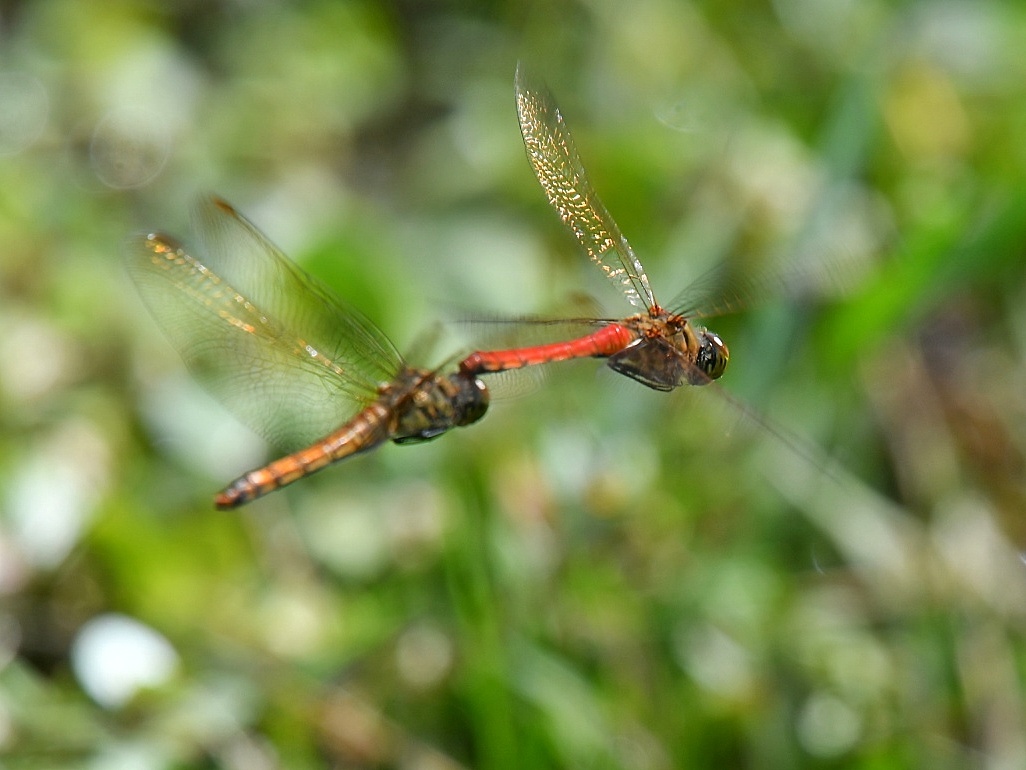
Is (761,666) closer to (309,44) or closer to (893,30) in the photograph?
(893,30)

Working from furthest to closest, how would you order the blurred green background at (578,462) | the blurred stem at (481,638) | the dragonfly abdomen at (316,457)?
the blurred green background at (578,462) → the blurred stem at (481,638) → the dragonfly abdomen at (316,457)

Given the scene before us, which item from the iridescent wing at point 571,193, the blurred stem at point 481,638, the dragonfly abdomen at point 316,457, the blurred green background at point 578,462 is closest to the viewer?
the iridescent wing at point 571,193

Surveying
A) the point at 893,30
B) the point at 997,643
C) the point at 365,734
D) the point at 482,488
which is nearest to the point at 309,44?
the point at 893,30

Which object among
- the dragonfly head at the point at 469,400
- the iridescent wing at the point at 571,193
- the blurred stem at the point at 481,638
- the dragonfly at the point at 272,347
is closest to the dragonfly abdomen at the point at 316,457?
the dragonfly at the point at 272,347

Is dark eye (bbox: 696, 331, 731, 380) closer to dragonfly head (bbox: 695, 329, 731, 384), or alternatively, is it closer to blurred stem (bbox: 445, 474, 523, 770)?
dragonfly head (bbox: 695, 329, 731, 384)

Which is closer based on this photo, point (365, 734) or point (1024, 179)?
point (365, 734)

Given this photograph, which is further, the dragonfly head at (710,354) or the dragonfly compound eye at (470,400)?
the dragonfly compound eye at (470,400)

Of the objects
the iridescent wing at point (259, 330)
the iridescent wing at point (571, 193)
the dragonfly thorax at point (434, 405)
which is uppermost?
the iridescent wing at point (571, 193)

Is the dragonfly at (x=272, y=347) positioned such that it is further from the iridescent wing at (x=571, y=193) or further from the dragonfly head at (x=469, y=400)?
the iridescent wing at (x=571, y=193)
